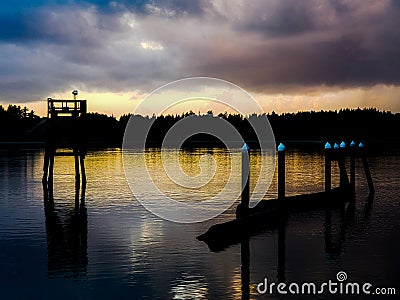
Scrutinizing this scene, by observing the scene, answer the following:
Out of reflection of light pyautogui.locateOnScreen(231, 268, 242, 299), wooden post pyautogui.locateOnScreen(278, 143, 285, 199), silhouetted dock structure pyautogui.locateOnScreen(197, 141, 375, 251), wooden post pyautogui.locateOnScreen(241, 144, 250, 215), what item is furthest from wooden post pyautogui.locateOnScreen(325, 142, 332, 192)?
reflection of light pyautogui.locateOnScreen(231, 268, 242, 299)

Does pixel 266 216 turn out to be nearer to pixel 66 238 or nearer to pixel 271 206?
pixel 271 206

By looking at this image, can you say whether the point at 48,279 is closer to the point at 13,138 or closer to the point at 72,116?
the point at 72,116

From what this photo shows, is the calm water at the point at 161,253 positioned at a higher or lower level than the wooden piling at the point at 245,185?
lower

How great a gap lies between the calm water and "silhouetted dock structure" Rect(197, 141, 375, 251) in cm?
43

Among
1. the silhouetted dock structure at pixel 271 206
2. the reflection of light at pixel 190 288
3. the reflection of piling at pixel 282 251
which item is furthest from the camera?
the silhouetted dock structure at pixel 271 206

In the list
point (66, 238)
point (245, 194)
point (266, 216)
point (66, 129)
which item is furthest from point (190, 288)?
point (66, 129)

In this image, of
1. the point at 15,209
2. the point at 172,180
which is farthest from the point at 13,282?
the point at 172,180

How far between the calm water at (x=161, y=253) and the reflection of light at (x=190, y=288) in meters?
0.02

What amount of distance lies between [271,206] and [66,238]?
729 cm

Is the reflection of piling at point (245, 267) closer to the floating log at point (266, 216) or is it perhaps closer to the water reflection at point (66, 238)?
the floating log at point (266, 216)

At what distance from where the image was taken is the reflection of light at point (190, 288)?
12438 millimetres

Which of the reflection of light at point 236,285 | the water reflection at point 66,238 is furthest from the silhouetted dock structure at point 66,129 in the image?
the reflection of light at point 236,285

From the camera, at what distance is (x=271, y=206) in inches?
875

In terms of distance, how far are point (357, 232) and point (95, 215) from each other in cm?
930
